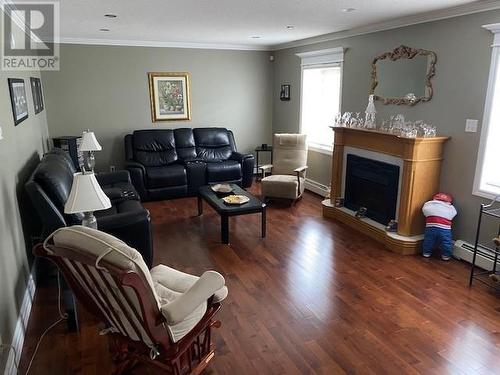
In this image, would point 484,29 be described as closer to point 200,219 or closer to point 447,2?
point 447,2

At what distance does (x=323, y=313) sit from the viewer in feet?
9.15

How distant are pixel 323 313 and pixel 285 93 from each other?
4.70 meters

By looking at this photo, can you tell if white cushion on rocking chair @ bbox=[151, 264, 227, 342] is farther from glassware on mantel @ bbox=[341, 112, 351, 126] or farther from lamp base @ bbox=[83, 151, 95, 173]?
lamp base @ bbox=[83, 151, 95, 173]

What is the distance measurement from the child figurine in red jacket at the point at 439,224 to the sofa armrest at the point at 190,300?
258 centimetres

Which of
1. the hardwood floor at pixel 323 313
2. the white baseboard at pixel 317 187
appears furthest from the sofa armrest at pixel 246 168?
the hardwood floor at pixel 323 313

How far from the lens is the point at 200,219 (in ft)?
16.0

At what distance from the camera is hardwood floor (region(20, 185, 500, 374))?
2283 mm

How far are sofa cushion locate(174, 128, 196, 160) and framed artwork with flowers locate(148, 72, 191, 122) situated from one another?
1.31 ft

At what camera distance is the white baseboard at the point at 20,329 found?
2.09m

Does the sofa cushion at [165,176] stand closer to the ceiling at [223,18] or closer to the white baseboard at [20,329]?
the ceiling at [223,18]

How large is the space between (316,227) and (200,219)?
4.94 feet

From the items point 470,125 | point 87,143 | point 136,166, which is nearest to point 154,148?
point 136,166

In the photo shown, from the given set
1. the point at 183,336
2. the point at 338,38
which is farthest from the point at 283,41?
the point at 183,336

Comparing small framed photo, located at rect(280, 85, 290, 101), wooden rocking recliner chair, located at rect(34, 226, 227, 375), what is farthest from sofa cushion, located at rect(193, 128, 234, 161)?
wooden rocking recliner chair, located at rect(34, 226, 227, 375)
